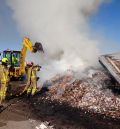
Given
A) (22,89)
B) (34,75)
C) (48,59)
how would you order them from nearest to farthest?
(34,75) → (22,89) → (48,59)

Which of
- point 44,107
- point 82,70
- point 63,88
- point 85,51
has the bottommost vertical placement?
point 44,107

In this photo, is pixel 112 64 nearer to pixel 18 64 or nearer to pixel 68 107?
pixel 68 107

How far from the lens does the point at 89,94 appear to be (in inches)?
575

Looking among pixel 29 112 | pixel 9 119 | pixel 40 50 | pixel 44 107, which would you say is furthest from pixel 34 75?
pixel 9 119

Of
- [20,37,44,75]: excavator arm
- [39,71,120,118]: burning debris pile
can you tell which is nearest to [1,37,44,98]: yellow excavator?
[20,37,44,75]: excavator arm

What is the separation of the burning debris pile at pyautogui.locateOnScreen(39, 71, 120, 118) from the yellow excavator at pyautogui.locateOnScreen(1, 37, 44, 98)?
206cm

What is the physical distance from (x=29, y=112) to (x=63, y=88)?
4377 millimetres

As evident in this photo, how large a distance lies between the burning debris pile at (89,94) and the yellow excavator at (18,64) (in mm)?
2056

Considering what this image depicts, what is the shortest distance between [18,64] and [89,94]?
20.6 feet

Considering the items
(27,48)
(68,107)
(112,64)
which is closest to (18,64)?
(27,48)

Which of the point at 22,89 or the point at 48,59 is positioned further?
the point at 48,59

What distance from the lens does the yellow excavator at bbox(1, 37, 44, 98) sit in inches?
657

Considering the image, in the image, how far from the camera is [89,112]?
12.4 metres

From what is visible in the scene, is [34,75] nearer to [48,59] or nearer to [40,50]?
[40,50]
